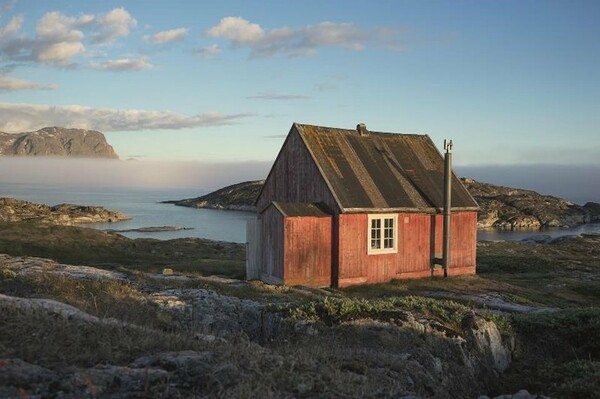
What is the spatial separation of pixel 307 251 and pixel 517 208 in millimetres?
105902

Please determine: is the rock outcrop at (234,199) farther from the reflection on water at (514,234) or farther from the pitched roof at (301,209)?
the pitched roof at (301,209)

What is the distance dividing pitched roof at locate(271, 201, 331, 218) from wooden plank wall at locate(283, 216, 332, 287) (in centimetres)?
21

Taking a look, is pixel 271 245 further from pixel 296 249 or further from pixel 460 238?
pixel 460 238

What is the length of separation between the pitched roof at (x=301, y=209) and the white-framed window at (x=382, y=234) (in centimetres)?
237

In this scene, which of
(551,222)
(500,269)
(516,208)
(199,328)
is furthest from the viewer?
(516,208)

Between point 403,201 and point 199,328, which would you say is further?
point 403,201

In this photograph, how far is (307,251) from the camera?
74.9ft

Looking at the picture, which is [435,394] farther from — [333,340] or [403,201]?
[403,201]

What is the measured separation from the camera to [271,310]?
12273 millimetres

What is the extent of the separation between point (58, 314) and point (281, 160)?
19521mm

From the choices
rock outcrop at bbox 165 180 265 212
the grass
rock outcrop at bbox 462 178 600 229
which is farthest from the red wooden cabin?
rock outcrop at bbox 165 180 265 212

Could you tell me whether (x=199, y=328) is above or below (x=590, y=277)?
above

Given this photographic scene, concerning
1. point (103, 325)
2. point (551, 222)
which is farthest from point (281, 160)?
point (551, 222)

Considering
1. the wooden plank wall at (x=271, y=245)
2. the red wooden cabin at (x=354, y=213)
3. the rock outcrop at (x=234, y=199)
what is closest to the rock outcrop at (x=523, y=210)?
the rock outcrop at (x=234, y=199)
